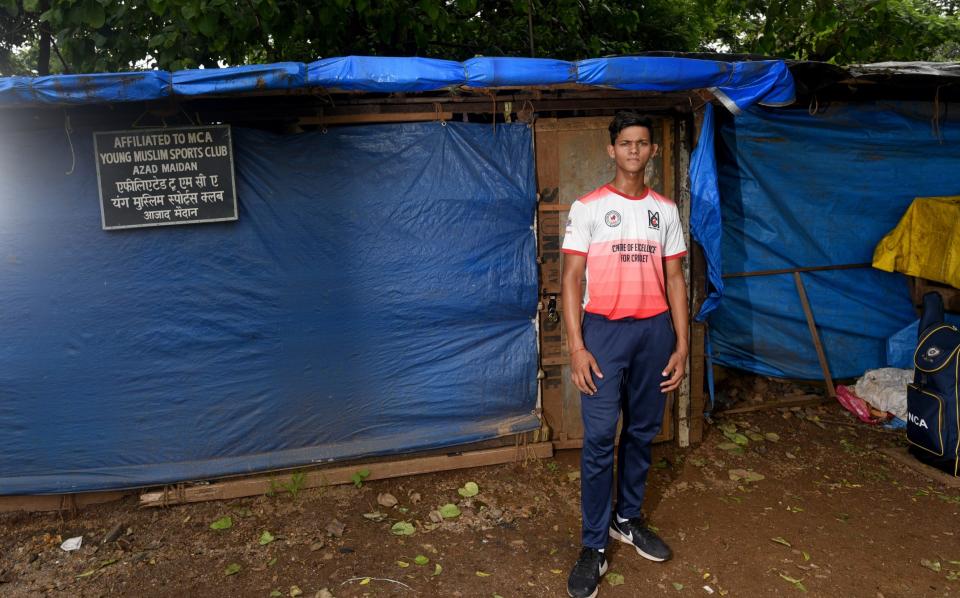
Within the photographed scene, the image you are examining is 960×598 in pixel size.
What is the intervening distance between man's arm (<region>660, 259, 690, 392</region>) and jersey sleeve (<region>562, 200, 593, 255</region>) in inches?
17.5

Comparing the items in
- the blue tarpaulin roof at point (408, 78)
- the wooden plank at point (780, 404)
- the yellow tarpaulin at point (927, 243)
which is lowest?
the wooden plank at point (780, 404)

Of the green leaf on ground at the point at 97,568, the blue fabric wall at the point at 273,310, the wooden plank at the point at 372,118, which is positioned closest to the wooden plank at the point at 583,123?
the blue fabric wall at the point at 273,310

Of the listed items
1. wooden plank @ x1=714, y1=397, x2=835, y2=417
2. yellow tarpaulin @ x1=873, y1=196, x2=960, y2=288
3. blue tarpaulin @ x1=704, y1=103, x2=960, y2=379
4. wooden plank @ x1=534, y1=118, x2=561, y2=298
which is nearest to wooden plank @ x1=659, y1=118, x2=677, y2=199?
wooden plank @ x1=534, y1=118, x2=561, y2=298

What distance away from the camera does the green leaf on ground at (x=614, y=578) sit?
3.24m

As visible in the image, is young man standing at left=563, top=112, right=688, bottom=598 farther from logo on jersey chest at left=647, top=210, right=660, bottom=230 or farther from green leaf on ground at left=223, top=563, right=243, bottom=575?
green leaf on ground at left=223, top=563, right=243, bottom=575

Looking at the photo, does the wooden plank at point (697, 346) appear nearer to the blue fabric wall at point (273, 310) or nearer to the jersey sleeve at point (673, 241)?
the blue fabric wall at point (273, 310)

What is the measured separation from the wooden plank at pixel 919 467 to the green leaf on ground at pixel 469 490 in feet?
9.62

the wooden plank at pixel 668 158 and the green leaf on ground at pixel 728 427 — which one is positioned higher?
the wooden plank at pixel 668 158

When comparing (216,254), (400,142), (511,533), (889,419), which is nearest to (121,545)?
(216,254)

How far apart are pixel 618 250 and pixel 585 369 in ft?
1.85

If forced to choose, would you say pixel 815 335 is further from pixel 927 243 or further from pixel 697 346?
pixel 697 346

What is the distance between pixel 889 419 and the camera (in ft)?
16.9

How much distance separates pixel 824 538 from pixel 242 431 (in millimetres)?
3433

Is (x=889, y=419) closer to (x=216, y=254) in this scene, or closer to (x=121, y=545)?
(x=216, y=254)
